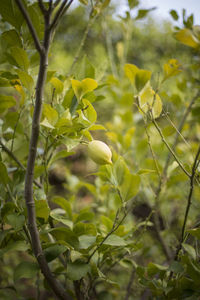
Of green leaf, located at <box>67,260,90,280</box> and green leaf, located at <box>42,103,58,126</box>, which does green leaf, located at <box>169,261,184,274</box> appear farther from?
green leaf, located at <box>42,103,58,126</box>

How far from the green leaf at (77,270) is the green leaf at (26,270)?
5cm

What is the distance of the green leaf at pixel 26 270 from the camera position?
0.34 meters

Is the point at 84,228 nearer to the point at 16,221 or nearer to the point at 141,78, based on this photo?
the point at 16,221

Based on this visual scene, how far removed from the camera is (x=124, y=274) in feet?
3.96

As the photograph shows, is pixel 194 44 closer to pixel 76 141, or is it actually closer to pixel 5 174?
pixel 76 141

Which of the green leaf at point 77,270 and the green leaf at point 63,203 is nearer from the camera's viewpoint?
the green leaf at point 77,270

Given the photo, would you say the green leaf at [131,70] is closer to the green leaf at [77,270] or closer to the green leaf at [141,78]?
the green leaf at [141,78]

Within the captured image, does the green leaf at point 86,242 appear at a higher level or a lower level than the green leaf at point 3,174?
lower

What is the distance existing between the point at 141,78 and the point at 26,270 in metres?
0.33

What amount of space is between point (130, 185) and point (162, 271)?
18 cm

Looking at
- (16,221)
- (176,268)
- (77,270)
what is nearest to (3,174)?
(16,221)

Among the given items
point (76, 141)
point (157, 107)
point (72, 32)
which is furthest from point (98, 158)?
point (72, 32)

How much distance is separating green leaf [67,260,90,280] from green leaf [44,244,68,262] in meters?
0.02

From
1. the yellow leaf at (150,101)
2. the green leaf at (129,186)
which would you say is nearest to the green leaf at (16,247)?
the green leaf at (129,186)
